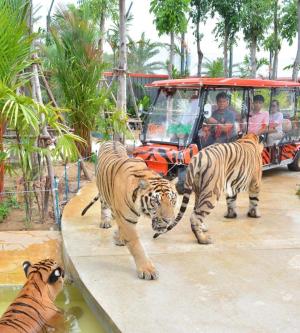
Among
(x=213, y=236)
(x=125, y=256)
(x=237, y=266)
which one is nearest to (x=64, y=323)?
(x=125, y=256)

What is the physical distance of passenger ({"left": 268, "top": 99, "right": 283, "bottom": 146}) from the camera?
28.0 ft

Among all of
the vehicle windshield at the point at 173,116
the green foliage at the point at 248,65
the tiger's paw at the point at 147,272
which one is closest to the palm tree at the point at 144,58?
the green foliage at the point at 248,65

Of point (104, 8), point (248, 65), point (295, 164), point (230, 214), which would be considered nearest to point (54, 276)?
point (230, 214)

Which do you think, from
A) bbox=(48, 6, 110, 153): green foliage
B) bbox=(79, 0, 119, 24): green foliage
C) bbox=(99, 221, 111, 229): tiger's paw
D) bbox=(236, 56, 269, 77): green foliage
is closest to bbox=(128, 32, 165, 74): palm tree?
bbox=(236, 56, 269, 77): green foliage

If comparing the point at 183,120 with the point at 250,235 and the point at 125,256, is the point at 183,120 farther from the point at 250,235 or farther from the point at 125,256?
the point at 125,256

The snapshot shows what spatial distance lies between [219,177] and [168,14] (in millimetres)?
10044

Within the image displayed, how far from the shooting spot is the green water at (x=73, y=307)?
3887 millimetres

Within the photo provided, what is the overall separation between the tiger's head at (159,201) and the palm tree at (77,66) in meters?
4.97

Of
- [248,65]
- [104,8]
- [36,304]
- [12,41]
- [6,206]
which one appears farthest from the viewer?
[248,65]

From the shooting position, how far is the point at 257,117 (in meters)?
8.28

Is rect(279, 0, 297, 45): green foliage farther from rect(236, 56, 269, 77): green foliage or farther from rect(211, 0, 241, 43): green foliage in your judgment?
rect(236, 56, 269, 77): green foliage

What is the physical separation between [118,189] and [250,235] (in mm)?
1854

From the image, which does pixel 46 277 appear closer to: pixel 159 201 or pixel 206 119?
pixel 159 201

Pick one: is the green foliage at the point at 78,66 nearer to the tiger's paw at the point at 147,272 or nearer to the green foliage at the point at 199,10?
the tiger's paw at the point at 147,272
